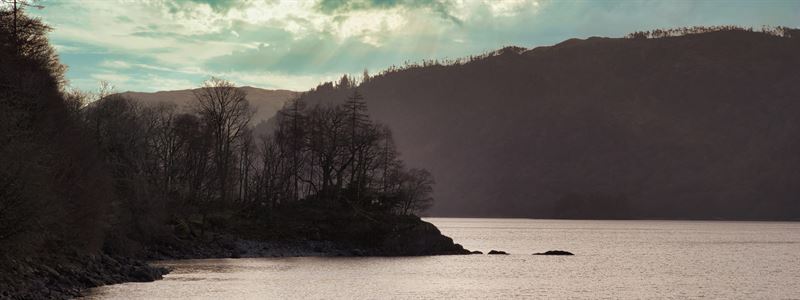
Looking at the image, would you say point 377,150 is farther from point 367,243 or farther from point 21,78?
point 21,78

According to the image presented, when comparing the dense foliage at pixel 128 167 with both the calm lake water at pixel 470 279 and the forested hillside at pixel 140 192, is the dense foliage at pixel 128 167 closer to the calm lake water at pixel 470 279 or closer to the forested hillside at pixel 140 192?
the forested hillside at pixel 140 192

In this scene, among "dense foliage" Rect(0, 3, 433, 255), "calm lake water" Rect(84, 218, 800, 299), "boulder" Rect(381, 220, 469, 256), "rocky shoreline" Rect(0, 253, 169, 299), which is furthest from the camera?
"boulder" Rect(381, 220, 469, 256)

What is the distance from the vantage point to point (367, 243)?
108m

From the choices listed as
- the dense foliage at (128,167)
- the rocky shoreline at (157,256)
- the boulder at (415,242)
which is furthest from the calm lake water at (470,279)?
the dense foliage at (128,167)

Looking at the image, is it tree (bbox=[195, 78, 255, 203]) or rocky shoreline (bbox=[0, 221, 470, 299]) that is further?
tree (bbox=[195, 78, 255, 203])

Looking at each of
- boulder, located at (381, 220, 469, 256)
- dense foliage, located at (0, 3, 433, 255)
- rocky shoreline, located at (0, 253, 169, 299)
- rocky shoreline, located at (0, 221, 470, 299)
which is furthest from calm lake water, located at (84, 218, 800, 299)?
dense foliage, located at (0, 3, 433, 255)

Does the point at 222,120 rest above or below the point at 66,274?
above

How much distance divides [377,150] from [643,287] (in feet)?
190

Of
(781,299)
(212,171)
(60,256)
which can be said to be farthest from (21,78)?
(781,299)

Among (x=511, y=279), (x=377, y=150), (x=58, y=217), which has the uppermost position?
(x=377, y=150)

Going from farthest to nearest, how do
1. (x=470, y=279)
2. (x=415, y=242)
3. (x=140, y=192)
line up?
(x=415, y=242), (x=140, y=192), (x=470, y=279)

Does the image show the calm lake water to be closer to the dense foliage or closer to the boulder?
the boulder

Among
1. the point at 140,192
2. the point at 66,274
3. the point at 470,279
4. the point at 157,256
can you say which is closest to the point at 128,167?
the point at 140,192

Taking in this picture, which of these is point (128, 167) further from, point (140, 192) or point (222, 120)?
point (222, 120)
